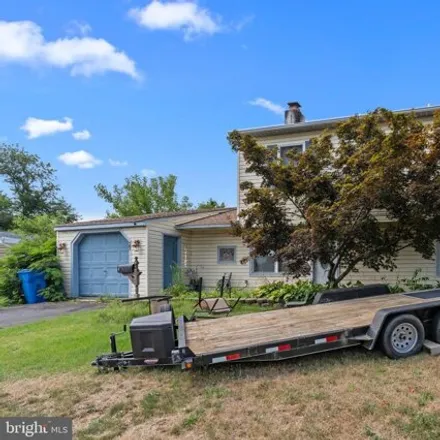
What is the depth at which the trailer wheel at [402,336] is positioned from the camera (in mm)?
4980

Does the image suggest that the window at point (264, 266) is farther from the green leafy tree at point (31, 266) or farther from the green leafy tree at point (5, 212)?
the green leafy tree at point (5, 212)

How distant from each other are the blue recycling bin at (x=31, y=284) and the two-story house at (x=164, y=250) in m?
0.87

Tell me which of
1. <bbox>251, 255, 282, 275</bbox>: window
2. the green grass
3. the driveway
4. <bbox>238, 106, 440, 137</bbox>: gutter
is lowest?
the driveway

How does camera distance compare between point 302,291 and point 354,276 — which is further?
point 354,276

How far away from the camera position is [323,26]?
41.5 feet

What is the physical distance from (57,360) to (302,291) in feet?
21.5

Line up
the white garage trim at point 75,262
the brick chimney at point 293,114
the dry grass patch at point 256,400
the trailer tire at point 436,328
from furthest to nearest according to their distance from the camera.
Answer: the white garage trim at point 75,262 → the brick chimney at point 293,114 → the trailer tire at point 436,328 → the dry grass patch at point 256,400

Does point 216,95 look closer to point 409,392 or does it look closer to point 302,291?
point 302,291

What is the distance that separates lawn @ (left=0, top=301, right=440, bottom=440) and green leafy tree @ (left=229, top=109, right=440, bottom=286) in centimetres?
320

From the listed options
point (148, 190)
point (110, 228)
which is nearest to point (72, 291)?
point (110, 228)

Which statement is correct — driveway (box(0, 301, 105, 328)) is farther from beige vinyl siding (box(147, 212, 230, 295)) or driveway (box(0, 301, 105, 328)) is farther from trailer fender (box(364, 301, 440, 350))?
trailer fender (box(364, 301, 440, 350))

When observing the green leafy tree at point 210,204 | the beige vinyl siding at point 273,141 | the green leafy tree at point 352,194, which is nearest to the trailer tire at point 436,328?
the green leafy tree at point 352,194

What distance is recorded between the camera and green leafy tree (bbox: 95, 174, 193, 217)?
107 feet
